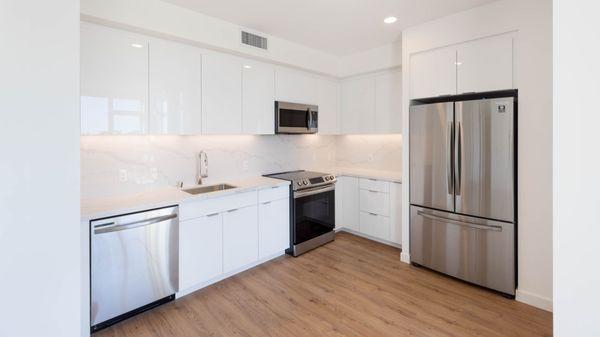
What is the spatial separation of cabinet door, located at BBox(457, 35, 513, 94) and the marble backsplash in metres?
1.57

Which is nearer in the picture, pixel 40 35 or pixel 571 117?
pixel 571 117

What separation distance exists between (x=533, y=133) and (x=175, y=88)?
3368 mm

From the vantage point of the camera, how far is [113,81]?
248 centimetres

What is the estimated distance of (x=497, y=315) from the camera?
2.46 meters

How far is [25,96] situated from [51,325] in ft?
4.15

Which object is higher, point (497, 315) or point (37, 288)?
point (37, 288)

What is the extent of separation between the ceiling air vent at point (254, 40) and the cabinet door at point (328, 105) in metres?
1.20

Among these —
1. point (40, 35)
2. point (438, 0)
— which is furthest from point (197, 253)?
point (438, 0)

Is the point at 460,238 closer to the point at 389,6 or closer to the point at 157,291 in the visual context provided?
the point at 389,6

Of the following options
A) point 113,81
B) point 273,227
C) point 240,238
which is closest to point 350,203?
point 273,227

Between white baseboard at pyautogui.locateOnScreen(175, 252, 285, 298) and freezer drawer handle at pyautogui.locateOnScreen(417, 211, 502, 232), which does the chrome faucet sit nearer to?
white baseboard at pyautogui.locateOnScreen(175, 252, 285, 298)

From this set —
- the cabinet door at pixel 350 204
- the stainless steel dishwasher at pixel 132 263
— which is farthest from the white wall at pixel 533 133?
the stainless steel dishwasher at pixel 132 263

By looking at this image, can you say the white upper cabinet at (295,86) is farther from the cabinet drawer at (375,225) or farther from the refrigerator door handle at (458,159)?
the refrigerator door handle at (458,159)

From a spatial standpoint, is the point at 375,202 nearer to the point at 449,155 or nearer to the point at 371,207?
the point at 371,207
